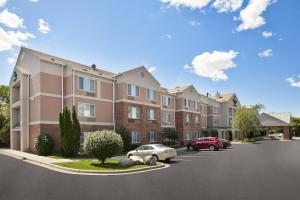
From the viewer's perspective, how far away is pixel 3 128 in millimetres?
37250

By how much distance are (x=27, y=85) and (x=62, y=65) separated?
185 inches

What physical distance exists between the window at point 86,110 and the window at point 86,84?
1.75 m

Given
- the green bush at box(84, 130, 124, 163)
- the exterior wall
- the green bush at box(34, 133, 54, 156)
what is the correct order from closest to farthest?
the green bush at box(84, 130, 124, 163)
the green bush at box(34, 133, 54, 156)
the exterior wall

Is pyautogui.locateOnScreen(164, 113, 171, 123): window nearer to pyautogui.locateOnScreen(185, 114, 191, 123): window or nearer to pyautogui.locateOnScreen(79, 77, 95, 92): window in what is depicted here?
pyautogui.locateOnScreen(185, 114, 191, 123): window

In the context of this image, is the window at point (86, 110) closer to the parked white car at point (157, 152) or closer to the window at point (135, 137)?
the window at point (135, 137)

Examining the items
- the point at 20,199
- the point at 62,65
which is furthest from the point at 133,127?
the point at 20,199

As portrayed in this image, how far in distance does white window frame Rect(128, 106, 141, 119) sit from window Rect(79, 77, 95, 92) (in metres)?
5.43

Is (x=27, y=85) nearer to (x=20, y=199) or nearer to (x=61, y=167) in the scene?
(x=61, y=167)

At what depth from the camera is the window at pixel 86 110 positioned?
94.4 feet

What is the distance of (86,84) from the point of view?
2948 cm

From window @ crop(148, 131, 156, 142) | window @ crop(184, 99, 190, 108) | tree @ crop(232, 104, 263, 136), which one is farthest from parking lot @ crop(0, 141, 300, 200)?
tree @ crop(232, 104, 263, 136)

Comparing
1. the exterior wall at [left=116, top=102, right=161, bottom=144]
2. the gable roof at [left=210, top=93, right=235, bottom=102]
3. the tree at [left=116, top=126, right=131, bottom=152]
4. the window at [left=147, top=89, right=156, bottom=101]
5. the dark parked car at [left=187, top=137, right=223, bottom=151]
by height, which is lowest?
the dark parked car at [left=187, top=137, right=223, bottom=151]

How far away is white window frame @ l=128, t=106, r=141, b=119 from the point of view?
3282 cm

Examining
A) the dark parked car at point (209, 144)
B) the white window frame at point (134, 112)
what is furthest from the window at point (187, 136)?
the white window frame at point (134, 112)
